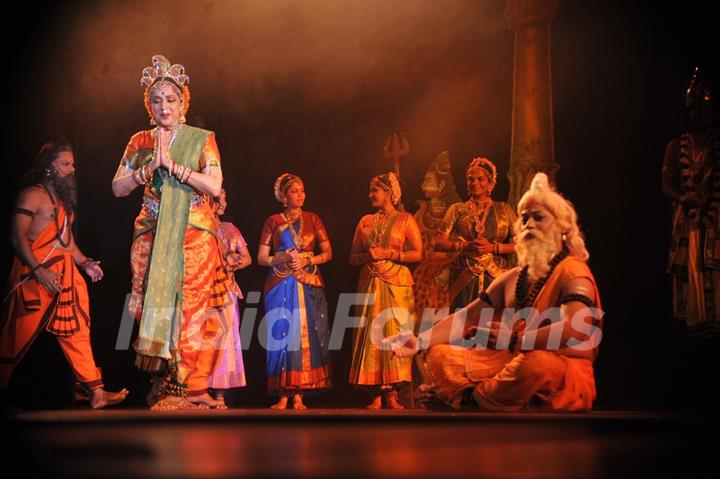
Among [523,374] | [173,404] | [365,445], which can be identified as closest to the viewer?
[365,445]

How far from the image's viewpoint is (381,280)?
664cm

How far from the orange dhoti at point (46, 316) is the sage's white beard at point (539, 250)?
265cm

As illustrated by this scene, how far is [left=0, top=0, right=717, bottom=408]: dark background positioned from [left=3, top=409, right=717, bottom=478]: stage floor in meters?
2.04

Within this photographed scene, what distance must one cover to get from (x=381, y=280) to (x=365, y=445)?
11.1ft

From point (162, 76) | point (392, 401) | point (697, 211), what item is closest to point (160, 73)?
point (162, 76)

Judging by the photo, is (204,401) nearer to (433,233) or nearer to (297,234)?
(297,234)

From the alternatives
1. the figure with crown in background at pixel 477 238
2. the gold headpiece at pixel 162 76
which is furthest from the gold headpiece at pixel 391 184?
the gold headpiece at pixel 162 76

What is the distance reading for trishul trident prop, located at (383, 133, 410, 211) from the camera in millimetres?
7352

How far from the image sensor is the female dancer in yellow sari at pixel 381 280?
6.55m

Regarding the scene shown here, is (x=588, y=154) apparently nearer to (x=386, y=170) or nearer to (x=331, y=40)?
(x=386, y=170)

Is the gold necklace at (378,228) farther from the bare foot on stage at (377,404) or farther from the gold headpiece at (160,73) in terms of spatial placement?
the gold headpiece at (160,73)

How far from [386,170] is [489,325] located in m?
3.10

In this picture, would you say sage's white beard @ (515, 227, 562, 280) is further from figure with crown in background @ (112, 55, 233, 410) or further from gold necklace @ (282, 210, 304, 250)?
gold necklace @ (282, 210, 304, 250)

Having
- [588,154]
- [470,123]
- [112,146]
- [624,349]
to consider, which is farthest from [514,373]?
[112,146]
